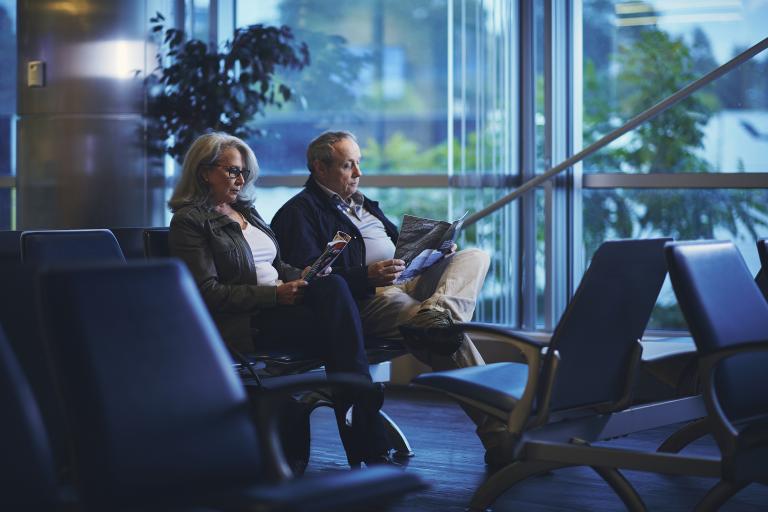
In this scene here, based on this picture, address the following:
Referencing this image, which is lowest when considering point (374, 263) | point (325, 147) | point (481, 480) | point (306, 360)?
point (481, 480)

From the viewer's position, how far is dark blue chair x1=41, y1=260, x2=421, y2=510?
1.86 meters

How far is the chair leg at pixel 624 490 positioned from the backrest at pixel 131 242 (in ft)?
6.04

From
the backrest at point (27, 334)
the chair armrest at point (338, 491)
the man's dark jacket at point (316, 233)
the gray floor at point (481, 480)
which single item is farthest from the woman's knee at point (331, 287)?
the chair armrest at point (338, 491)

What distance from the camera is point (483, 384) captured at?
3053 mm

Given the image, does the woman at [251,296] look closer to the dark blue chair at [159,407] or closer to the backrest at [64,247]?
the backrest at [64,247]

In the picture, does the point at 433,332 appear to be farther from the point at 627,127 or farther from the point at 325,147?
the point at 627,127

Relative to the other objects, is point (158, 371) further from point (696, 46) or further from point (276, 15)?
point (276, 15)

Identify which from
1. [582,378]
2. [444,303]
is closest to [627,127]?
[444,303]

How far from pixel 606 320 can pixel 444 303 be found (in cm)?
87

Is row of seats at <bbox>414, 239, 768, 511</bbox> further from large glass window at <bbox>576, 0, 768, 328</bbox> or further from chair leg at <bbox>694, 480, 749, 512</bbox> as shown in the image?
large glass window at <bbox>576, 0, 768, 328</bbox>

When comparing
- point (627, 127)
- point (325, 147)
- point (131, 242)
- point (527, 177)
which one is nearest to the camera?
point (131, 242)

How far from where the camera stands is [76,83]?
568 cm

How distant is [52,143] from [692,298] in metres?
3.96

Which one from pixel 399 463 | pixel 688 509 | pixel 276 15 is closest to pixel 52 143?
pixel 276 15
